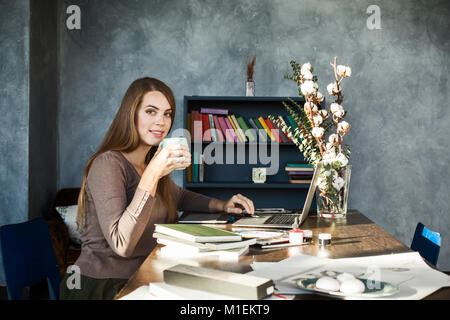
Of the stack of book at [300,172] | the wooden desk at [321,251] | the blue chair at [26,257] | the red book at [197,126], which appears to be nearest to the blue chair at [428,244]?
the wooden desk at [321,251]

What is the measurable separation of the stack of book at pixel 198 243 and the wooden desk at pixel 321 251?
0.10 ft

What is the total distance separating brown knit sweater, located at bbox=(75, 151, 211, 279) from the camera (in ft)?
4.99

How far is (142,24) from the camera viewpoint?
4320 millimetres

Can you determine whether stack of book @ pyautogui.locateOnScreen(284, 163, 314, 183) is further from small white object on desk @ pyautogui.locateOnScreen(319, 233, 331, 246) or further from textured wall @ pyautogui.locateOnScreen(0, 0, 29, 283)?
small white object on desk @ pyautogui.locateOnScreen(319, 233, 331, 246)

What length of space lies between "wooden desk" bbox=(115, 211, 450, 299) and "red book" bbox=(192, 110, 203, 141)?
2.10 meters

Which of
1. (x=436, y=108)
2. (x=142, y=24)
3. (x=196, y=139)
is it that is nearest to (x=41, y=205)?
(x=196, y=139)

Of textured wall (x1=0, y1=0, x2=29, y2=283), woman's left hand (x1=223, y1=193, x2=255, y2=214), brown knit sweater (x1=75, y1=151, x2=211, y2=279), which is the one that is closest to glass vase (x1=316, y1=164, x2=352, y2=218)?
woman's left hand (x1=223, y1=193, x2=255, y2=214)

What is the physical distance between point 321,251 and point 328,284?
1.65 ft

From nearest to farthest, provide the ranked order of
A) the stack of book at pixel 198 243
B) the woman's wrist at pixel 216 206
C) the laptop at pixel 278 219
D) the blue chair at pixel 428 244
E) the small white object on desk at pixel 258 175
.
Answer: the stack of book at pixel 198 243
the blue chair at pixel 428 244
the laptop at pixel 278 219
the woman's wrist at pixel 216 206
the small white object on desk at pixel 258 175

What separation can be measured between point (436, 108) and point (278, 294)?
13.0 ft

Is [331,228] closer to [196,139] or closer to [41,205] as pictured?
[196,139]

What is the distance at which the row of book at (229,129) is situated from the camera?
402cm

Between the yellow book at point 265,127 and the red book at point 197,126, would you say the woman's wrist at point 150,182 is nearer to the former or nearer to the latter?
the red book at point 197,126

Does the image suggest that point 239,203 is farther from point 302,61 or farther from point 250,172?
point 302,61
